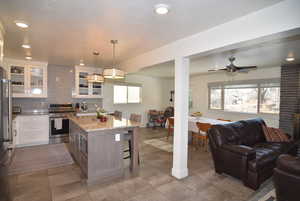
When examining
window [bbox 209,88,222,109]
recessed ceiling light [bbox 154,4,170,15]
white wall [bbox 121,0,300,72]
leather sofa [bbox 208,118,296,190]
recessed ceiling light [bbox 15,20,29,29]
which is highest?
recessed ceiling light [bbox 15,20,29,29]

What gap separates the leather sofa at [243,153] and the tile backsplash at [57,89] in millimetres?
4879

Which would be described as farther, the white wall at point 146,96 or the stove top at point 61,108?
the white wall at point 146,96

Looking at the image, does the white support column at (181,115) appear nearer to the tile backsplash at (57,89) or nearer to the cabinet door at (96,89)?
the cabinet door at (96,89)

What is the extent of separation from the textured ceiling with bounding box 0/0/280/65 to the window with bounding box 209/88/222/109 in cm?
442

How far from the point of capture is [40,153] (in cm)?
409

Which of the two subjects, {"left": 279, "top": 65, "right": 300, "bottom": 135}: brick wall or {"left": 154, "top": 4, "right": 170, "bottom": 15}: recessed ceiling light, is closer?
{"left": 154, "top": 4, "right": 170, "bottom": 15}: recessed ceiling light

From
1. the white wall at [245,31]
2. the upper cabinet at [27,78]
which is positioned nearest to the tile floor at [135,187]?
the white wall at [245,31]

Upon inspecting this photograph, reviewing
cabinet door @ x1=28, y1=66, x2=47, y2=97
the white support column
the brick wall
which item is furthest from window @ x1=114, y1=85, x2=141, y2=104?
the brick wall

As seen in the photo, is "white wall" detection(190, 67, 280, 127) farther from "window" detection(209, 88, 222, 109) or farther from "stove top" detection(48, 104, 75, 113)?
"stove top" detection(48, 104, 75, 113)

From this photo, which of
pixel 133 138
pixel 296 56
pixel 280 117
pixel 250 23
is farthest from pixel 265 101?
pixel 133 138

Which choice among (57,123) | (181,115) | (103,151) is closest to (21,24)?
(103,151)

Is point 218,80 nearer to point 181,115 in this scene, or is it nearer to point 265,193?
point 181,115

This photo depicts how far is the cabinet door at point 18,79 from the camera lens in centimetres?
460

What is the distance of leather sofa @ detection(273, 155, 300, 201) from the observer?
5.57ft
